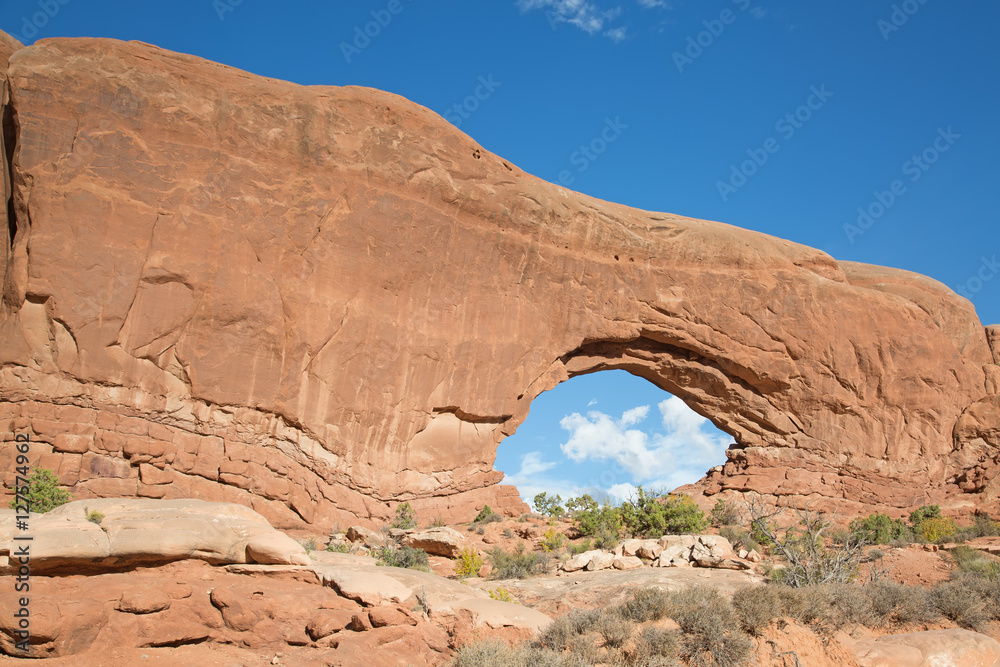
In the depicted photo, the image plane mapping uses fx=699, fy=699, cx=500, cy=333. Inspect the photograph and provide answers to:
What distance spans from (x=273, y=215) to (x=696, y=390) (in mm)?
14753

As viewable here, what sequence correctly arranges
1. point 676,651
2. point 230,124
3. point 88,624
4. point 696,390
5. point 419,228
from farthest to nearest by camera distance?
point 696,390, point 419,228, point 230,124, point 676,651, point 88,624

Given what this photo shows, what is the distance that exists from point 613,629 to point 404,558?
5.58 m

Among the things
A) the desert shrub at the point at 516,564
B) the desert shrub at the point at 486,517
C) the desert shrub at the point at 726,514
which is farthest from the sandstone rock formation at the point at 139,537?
the desert shrub at the point at 726,514

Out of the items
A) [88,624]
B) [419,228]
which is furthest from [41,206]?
[88,624]

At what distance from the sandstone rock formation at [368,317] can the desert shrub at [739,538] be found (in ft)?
17.9

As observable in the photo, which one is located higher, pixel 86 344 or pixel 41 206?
pixel 41 206

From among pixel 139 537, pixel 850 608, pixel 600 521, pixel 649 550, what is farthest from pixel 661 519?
pixel 139 537

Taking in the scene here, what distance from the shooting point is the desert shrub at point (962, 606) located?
10.2 meters

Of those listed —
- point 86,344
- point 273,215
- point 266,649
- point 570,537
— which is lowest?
point 266,649

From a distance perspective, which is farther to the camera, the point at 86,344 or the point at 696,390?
the point at 696,390

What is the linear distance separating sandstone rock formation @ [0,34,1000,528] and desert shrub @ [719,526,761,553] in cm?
546

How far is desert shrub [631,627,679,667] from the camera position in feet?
24.8

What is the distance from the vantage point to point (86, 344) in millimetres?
13648

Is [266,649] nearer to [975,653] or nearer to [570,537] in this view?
[975,653]
